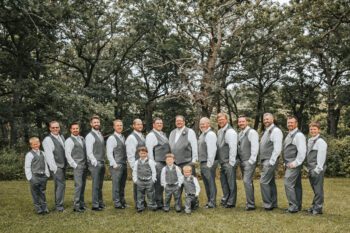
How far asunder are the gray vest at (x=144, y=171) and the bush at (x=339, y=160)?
11.0 metres

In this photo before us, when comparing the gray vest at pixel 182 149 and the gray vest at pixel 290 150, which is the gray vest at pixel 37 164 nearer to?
the gray vest at pixel 182 149

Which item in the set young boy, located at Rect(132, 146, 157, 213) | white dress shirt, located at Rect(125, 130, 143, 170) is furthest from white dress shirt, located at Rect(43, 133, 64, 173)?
young boy, located at Rect(132, 146, 157, 213)

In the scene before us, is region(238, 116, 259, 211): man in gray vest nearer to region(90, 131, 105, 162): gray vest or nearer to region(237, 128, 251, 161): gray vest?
region(237, 128, 251, 161): gray vest

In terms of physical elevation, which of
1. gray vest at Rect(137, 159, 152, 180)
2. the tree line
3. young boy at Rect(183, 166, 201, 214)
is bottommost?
young boy at Rect(183, 166, 201, 214)

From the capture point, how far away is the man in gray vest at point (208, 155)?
29.4ft

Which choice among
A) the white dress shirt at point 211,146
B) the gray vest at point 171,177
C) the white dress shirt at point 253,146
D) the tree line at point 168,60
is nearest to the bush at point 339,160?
the tree line at point 168,60

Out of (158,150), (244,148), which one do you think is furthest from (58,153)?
(244,148)

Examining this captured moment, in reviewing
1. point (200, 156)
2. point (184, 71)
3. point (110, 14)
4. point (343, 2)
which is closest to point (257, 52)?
point (184, 71)

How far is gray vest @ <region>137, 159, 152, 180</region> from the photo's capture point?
8.76 meters

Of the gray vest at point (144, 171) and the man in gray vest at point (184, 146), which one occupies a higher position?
the man in gray vest at point (184, 146)

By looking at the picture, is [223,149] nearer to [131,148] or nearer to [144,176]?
[144,176]

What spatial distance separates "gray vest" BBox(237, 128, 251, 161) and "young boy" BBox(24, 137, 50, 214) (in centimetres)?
390

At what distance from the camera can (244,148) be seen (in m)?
8.92

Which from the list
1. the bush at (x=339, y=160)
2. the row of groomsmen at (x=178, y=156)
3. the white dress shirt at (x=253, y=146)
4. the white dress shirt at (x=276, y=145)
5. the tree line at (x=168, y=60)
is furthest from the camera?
the bush at (x=339, y=160)
